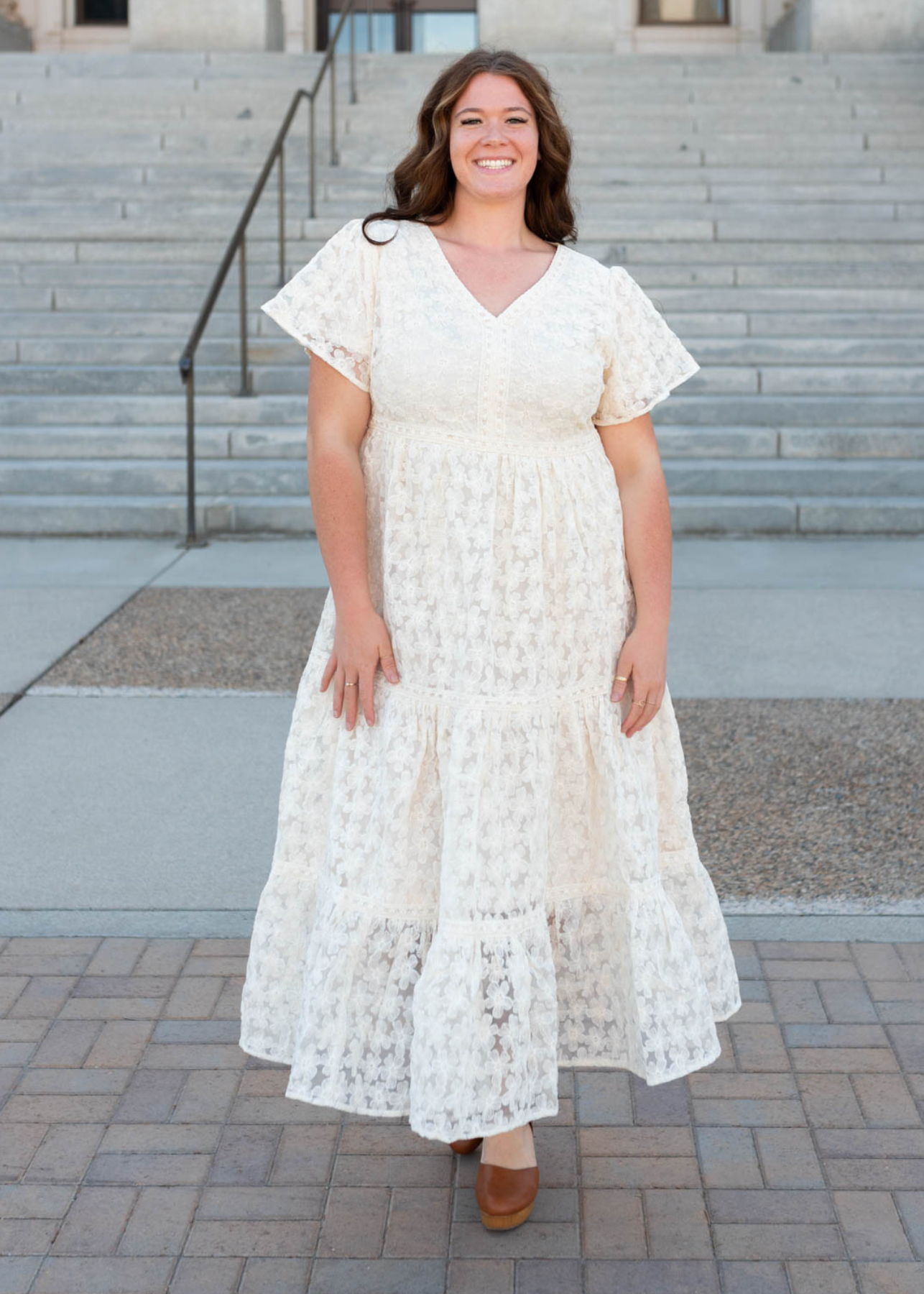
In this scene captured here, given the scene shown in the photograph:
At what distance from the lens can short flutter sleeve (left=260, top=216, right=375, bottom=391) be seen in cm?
240

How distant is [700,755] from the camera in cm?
486

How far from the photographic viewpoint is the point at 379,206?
39.3ft

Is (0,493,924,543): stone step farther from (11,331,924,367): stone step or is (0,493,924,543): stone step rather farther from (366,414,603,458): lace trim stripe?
(366,414,603,458): lace trim stripe

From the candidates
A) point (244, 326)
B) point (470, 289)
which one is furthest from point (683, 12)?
point (470, 289)

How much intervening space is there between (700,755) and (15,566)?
3927 mm

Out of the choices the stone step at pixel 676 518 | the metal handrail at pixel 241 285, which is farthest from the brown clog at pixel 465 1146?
the stone step at pixel 676 518

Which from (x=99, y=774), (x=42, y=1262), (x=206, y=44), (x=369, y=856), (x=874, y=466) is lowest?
(x=42, y=1262)

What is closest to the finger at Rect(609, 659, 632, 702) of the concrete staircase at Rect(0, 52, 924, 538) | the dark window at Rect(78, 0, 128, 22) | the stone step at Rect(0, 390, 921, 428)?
the concrete staircase at Rect(0, 52, 924, 538)

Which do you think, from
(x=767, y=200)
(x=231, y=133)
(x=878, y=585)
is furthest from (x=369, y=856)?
(x=231, y=133)

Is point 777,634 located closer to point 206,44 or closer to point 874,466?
point 874,466

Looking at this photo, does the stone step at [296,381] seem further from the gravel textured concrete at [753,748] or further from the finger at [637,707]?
the finger at [637,707]

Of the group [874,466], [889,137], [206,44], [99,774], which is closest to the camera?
[99,774]

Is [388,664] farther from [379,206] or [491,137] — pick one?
[379,206]

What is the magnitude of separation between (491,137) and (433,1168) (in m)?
1.67
